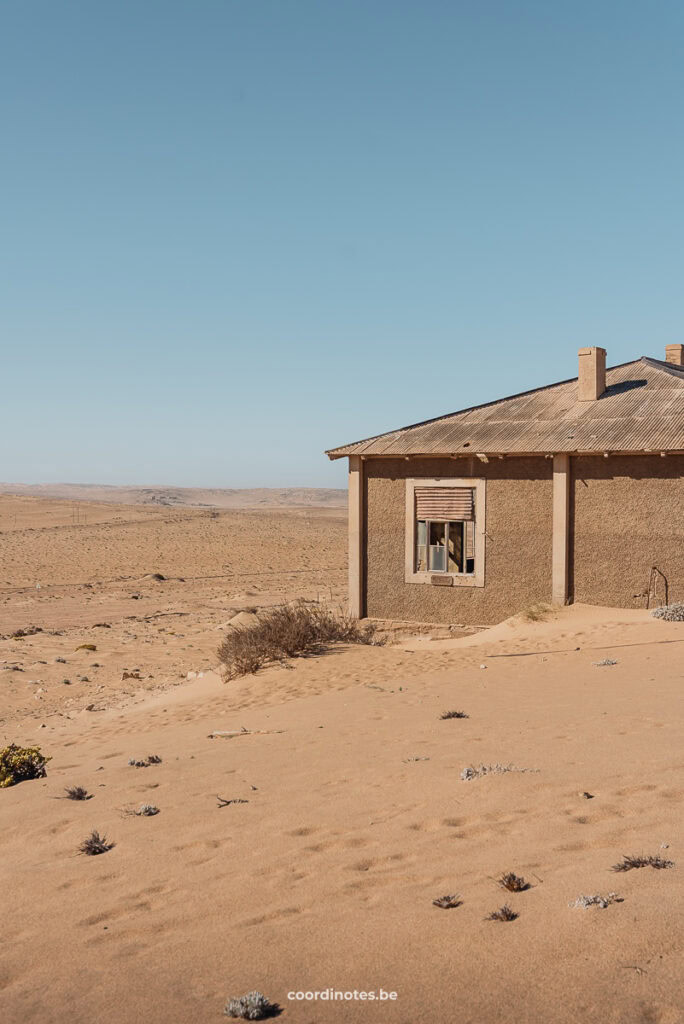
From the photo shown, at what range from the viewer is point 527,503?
16.6 meters

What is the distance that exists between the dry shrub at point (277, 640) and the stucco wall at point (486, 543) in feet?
7.71

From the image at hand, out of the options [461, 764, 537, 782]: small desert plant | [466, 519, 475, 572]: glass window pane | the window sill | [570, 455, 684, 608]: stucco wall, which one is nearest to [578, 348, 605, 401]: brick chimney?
[570, 455, 684, 608]: stucco wall

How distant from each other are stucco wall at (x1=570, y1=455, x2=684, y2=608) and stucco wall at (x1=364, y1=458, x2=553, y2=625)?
0.62 meters

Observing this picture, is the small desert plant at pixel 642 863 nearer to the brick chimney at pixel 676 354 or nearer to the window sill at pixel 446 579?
the window sill at pixel 446 579

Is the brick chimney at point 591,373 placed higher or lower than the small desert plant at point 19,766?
higher

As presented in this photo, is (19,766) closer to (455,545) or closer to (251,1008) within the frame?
(251,1008)

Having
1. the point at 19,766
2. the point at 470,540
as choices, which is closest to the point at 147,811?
the point at 19,766

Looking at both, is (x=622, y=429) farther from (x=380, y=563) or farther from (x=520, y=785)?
(x=520, y=785)

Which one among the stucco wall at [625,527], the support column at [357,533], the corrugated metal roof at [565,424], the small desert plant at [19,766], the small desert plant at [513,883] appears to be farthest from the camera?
the support column at [357,533]

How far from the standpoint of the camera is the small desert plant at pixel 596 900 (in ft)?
14.7

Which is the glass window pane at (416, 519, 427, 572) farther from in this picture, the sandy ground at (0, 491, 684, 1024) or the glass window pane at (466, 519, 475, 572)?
the sandy ground at (0, 491, 684, 1024)

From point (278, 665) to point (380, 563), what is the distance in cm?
435

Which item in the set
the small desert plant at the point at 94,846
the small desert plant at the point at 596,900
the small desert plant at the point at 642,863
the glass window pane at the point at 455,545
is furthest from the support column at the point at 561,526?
the small desert plant at the point at 596,900

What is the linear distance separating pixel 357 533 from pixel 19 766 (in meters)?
9.90
